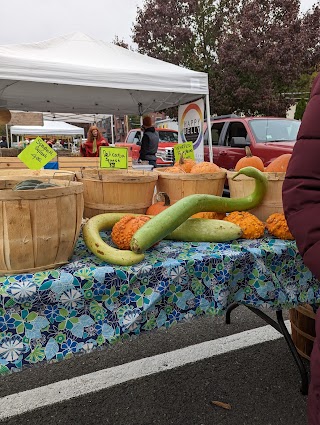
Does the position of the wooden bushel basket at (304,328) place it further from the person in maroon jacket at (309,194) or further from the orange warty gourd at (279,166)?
the person in maroon jacket at (309,194)

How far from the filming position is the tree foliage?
15.5 meters

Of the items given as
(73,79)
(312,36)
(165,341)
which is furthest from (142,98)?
(312,36)

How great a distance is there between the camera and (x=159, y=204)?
1.94m

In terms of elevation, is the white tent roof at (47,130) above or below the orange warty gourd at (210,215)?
above

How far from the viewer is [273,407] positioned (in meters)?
2.11

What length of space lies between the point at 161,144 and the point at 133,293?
12.9 metres

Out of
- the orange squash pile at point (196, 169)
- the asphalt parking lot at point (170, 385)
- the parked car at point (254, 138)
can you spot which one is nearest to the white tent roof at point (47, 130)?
the parked car at point (254, 138)

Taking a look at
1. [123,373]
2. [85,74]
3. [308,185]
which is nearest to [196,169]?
[308,185]

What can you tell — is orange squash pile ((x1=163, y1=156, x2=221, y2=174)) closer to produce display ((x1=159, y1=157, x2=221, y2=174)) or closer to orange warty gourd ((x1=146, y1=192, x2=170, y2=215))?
produce display ((x1=159, y1=157, x2=221, y2=174))

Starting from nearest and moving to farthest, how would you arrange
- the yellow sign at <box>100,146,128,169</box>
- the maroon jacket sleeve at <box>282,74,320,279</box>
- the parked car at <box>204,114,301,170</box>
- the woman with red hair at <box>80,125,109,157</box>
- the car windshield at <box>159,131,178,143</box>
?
1. the maroon jacket sleeve at <box>282,74,320,279</box>
2. the yellow sign at <box>100,146,128,169</box>
3. the parked car at <box>204,114,301,170</box>
4. the woman with red hair at <box>80,125,109,157</box>
5. the car windshield at <box>159,131,178,143</box>

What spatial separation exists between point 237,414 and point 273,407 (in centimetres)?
21

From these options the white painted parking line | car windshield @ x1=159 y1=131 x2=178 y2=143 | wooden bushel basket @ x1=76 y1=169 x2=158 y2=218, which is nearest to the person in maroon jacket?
wooden bushel basket @ x1=76 y1=169 x2=158 y2=218

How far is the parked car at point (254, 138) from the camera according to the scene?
6.98 meters

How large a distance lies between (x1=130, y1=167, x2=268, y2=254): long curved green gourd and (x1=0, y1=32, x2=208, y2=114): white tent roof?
426 cm
